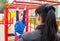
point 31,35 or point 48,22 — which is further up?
point 48,22

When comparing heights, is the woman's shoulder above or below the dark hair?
below

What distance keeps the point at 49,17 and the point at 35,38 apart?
20 cm

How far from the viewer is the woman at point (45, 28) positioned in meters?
1.43

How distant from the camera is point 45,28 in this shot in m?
1.44

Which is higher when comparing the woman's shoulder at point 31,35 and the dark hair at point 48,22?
the dark hair at point 48,22

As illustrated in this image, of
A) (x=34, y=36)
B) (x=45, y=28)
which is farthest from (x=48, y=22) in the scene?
(x=34, y=36)

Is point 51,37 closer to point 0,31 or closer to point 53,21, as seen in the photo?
point 53,21

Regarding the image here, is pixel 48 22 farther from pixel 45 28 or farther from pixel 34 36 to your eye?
pixel 34 36

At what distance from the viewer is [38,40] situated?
4.76 feet

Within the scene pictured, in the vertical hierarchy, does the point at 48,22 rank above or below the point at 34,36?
above

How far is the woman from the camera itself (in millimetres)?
1435

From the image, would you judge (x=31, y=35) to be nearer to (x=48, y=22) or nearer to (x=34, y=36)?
(x=34, y=36)

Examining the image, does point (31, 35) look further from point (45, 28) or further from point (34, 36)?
point (45, 28)

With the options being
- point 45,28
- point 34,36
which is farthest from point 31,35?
point 45,28
